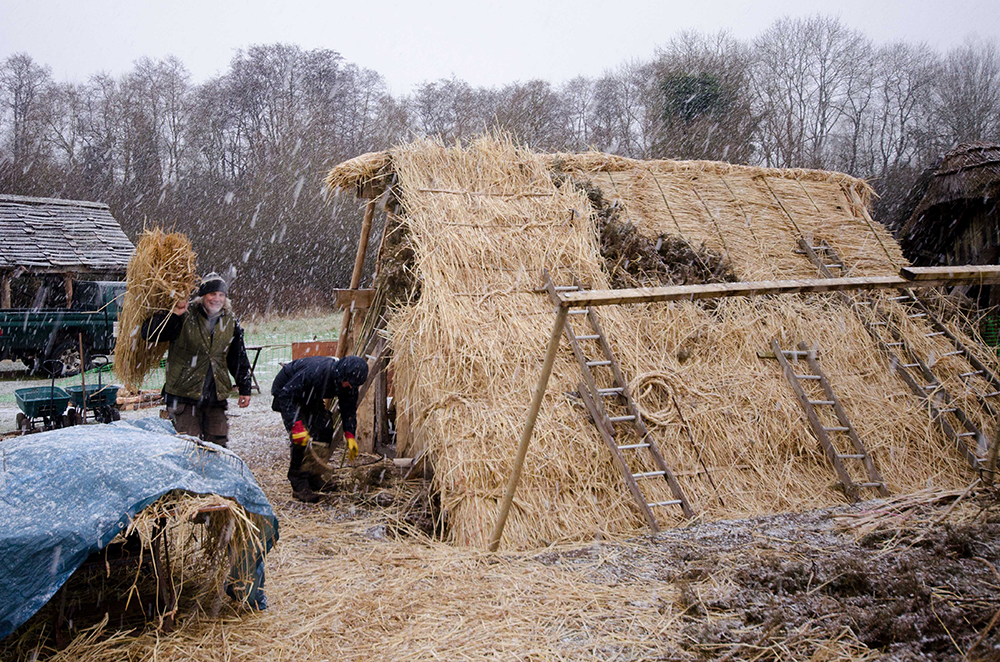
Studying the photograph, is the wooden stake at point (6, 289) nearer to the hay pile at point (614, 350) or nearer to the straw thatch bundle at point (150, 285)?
the hay pile at point (614, 350)

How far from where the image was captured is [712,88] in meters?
19.8

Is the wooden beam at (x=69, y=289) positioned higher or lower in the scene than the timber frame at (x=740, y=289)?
lower

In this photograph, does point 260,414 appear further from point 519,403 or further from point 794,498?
point 794,498

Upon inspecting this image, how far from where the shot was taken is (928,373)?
21.5 feet

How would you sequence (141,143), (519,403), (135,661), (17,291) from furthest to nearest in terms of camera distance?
(141,143)
(17,291)
(519,403)
(135,661)

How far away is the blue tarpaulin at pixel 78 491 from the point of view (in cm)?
284

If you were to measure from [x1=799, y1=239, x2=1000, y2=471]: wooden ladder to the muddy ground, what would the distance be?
1195mm

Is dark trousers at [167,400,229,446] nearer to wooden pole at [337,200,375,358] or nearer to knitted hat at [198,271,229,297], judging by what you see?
knitted hat at [198,271,229,297]

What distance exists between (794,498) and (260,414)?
25.8ft

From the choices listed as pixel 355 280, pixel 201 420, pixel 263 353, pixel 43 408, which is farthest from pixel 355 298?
pixel 263 353

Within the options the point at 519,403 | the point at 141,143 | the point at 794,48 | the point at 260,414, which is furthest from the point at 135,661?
the point at 141,143

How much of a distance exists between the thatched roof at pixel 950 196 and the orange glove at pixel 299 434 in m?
8.80

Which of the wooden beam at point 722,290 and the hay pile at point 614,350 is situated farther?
the hay pile at point 614,350

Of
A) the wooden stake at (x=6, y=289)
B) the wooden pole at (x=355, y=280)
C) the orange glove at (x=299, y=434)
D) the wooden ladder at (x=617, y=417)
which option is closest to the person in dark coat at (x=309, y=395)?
the orange glove at (x=299, y=434)
